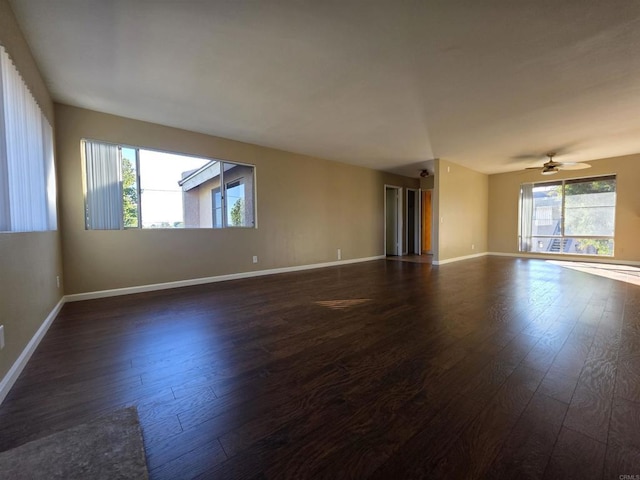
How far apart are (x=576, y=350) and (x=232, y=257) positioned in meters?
4.54

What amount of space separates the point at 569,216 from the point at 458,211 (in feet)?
9.55

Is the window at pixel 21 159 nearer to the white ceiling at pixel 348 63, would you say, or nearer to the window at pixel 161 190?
the white ceiling at pixel 348 63

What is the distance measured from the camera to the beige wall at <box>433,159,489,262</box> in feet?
21.2

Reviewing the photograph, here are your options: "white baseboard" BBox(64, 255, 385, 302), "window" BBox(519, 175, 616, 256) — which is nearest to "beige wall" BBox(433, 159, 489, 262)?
"window" BBox(519, 175, 616, 256)

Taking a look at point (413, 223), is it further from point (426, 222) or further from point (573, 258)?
point (573, 258)

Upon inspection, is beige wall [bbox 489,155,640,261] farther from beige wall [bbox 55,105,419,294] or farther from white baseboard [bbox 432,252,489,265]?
beige wall [bbox 55,105,419,294]

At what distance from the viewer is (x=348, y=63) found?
8.45ft

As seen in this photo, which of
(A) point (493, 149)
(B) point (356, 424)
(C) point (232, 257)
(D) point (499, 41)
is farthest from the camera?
(A) point (493, 149)

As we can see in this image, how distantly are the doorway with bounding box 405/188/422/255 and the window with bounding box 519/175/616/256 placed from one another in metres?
2.80

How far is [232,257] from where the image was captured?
4906 mm

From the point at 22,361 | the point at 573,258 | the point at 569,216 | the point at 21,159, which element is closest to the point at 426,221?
the point at 569,216

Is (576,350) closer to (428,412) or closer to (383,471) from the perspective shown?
(428,412)

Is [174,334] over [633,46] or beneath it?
beneath

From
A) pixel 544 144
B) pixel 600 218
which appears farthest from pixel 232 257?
pixel 600 218
